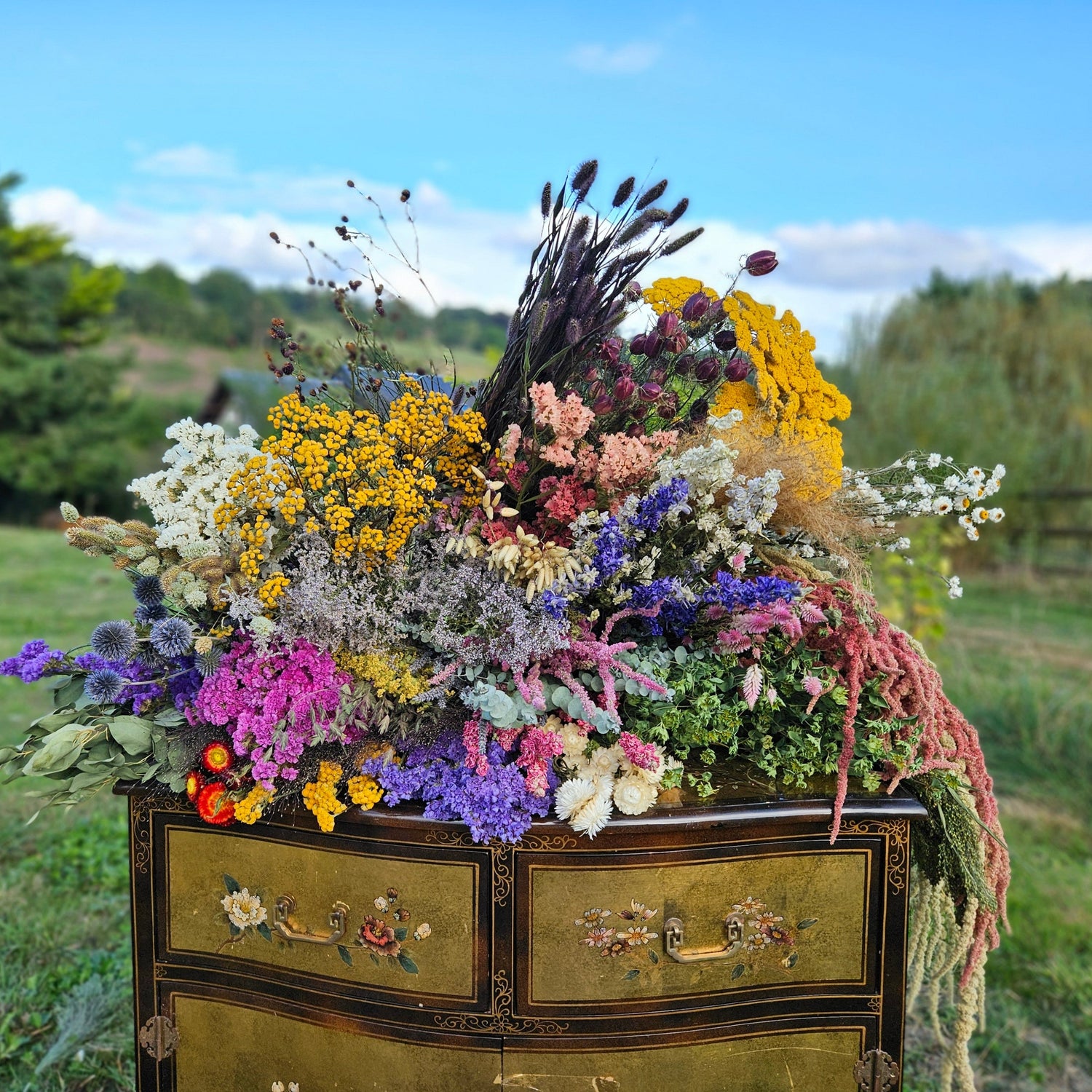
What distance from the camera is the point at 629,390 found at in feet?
5.73

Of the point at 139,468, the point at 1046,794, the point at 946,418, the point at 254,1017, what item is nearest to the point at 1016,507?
the point at 946,418

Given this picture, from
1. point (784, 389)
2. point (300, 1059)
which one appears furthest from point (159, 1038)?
point (784, 389)

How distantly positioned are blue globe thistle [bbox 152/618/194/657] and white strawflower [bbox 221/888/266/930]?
50 centimetres

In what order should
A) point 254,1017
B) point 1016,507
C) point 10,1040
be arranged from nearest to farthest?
point 254,1017, point 10,1040, point 1016,507

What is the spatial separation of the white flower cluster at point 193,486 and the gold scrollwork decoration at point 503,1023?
3.29ft

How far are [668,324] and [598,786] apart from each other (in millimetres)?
879

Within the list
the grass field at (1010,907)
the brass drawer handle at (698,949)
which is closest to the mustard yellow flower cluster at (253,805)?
the brass drawer handle at (698,949)

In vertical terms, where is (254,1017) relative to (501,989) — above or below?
below

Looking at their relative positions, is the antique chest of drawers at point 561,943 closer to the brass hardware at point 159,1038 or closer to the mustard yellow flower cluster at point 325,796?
the mustard yellow flower cluster at point 325,796

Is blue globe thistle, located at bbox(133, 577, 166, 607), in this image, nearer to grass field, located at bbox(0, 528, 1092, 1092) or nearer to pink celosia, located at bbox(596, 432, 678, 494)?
pink celosia, located at bbox(596, 432, 678, 494)

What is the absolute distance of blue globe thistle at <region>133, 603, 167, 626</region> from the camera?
1843 millimetres

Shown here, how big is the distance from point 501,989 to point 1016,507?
10.8 metres

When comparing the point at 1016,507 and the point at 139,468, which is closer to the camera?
the point at 1016,507

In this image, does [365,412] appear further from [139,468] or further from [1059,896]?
[139,468]
